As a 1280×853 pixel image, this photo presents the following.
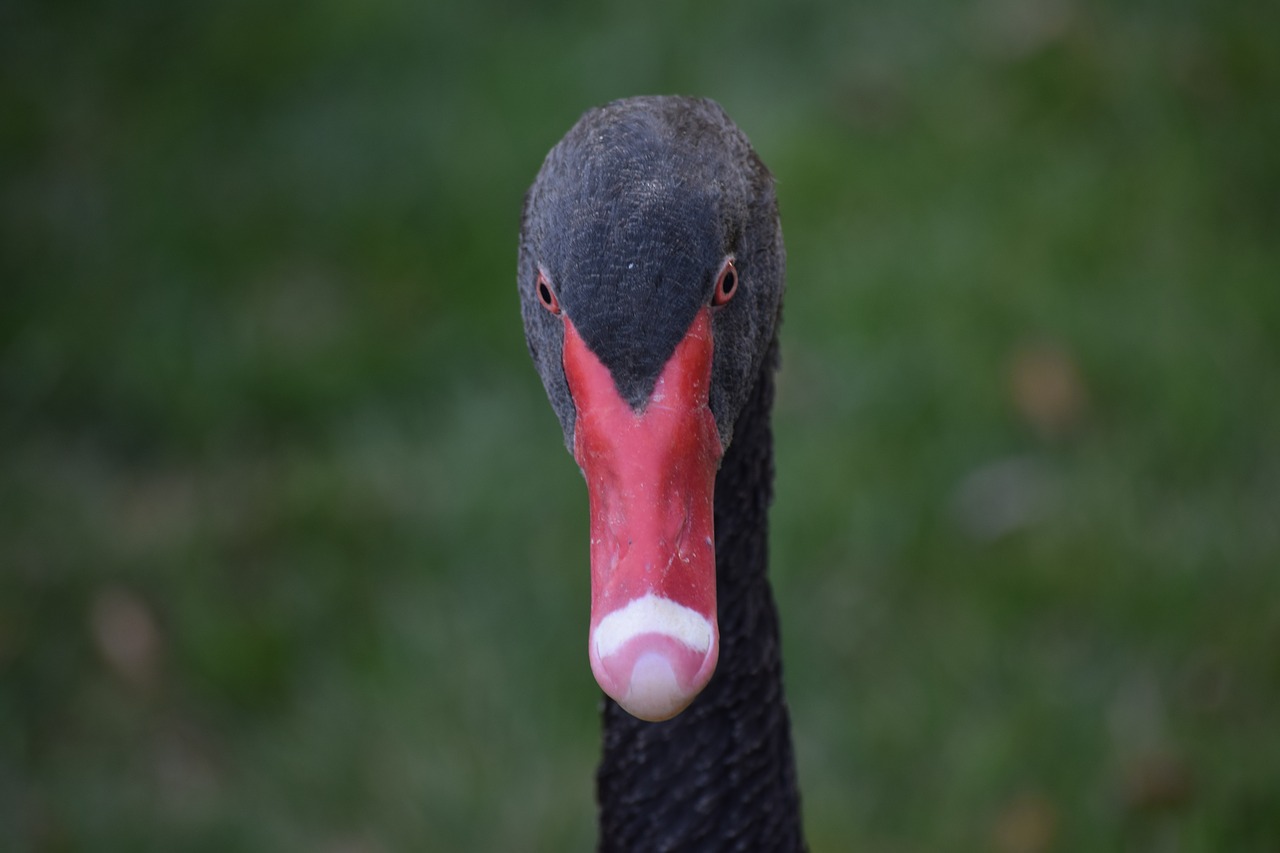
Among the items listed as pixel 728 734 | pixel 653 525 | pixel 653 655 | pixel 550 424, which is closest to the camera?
pixel 653 655

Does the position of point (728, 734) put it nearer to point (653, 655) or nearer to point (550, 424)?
point (653, 655)

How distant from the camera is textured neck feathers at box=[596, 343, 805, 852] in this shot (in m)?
1.97

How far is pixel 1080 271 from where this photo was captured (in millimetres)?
3824

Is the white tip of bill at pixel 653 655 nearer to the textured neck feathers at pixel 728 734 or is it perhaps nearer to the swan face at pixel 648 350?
the swan face at pixel 648 350

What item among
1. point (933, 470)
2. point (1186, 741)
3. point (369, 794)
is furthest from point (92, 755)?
point (1186, 741)

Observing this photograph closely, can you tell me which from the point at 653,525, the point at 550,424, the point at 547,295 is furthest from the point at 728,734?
the point at 550,424

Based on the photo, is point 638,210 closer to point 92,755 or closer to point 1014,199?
point 92,755

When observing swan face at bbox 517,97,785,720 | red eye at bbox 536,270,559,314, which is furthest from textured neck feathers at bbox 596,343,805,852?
red eye at bbox 536,270,559,314

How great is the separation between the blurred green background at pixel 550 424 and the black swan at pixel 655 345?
1.27 metres

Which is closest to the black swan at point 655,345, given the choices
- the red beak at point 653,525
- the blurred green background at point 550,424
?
the red beak at point 653,525

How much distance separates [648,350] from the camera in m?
1.55

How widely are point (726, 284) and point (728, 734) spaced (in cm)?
70

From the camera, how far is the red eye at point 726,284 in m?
1.63

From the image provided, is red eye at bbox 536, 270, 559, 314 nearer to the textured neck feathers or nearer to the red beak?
the red beak
